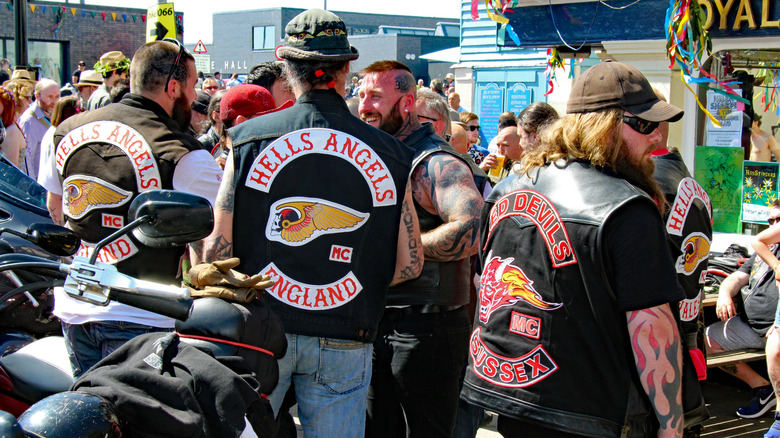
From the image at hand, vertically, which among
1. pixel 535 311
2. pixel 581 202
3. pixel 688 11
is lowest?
pixel 535 311

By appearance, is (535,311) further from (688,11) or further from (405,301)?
Answer: (688,11)

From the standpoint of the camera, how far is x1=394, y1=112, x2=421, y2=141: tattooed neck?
3434mm

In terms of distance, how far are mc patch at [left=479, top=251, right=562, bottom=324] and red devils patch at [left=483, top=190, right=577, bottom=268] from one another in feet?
0.39

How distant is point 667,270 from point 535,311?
0.40 m

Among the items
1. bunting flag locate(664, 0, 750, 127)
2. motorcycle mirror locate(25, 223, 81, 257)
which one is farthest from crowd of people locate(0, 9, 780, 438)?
bunting flag locate(664, 0, 750, 127)

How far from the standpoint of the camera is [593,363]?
2.12 meters

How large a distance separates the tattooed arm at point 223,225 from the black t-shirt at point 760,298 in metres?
4.20

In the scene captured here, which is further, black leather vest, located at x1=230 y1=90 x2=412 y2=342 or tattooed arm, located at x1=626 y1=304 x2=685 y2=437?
black leather vest, located at x1=230 y1=90 x2=412 y2=342

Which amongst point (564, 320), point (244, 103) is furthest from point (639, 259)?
point (244, 103)

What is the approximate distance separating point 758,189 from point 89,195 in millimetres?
7479

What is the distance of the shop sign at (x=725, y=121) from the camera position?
829 cm

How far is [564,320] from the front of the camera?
2143 mm

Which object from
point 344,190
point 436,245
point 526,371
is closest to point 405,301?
point 436,245

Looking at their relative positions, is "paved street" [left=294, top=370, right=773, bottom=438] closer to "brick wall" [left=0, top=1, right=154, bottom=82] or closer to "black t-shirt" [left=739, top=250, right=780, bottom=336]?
"black t-shirt" [left=739, top=250, right=780, bottom=336]
